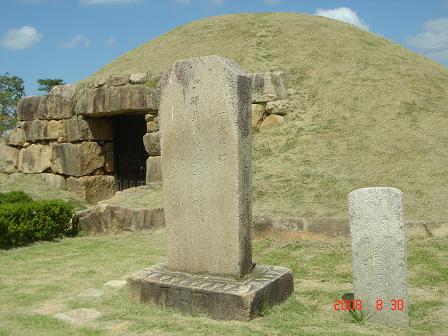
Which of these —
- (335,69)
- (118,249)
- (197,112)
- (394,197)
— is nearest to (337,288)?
(394,197)

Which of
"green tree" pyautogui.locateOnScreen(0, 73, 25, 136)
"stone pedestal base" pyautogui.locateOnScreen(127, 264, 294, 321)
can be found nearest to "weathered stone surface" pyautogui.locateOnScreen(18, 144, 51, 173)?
"stone pedestal base" pyautogui.locateOnScreen(127, 264, 294, 321)

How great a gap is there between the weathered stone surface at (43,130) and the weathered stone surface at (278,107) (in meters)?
5.35

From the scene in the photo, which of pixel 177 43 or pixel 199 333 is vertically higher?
pixel 177 43

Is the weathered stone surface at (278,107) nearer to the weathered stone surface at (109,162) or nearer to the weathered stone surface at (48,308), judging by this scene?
the weathered stone surface at (109,162)

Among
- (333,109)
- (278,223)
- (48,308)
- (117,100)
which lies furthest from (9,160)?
(48,308)

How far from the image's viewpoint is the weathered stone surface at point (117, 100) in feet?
36.7

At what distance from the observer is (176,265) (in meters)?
4.99

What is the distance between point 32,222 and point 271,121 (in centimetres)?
539

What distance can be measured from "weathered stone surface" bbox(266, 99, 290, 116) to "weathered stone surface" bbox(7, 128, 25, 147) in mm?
7039

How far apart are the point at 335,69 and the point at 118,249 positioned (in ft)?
23.5

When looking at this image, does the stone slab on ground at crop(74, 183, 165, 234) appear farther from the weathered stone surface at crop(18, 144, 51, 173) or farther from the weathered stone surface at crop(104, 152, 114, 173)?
the weathered stone surface at crop(18, 144, 51, 173)

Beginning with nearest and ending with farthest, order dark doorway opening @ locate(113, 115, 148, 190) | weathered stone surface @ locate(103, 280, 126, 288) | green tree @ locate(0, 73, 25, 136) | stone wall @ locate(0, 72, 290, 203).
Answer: weathered stone surface @ locate(103, 280, 126, 288) → stone wall @ locate(0, 72, 290, 203) → dark doorway opening @ locate(113, 115, 148, 190) → green tree @ locate(0, 73, 25, 136)

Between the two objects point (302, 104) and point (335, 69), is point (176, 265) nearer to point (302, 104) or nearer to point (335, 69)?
point (302, 104)

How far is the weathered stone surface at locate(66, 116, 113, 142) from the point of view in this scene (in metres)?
12.1
